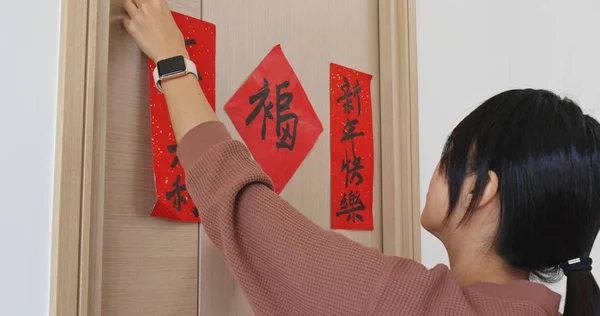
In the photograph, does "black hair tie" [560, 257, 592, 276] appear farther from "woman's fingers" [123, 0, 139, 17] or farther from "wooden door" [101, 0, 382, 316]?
"woman's fingers" [123, 0, 139, 17]

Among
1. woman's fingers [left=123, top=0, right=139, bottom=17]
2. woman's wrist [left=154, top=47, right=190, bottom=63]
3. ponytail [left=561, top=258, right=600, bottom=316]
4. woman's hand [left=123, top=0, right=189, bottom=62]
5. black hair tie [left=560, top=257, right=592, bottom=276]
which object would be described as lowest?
ponytail [left=561, top=258, right=600, bottom=316]

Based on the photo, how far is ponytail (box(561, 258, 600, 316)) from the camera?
2.68 feet

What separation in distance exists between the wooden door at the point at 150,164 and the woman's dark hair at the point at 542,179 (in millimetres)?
448

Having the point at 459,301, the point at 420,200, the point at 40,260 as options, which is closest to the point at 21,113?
the point at 40,260

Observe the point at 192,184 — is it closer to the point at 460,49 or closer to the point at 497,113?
the point at 497,113

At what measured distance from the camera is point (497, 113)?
86 cm

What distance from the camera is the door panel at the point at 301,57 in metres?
1.08

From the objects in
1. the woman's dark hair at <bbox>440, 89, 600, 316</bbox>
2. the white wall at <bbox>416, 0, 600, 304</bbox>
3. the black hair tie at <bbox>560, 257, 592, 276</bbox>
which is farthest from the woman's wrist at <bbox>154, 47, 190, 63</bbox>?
the white wall at <bbox>416, 0, 600, 304</bbox>

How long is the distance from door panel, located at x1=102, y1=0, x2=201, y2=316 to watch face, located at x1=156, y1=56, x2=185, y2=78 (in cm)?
11

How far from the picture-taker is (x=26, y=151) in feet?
2.65

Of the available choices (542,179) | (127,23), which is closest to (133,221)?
(127,23)

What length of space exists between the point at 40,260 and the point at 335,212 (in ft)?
2.08

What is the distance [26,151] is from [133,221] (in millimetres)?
209

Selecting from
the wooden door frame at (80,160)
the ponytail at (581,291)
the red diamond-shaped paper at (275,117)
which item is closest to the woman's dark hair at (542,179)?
the ponytail at (581,291)
